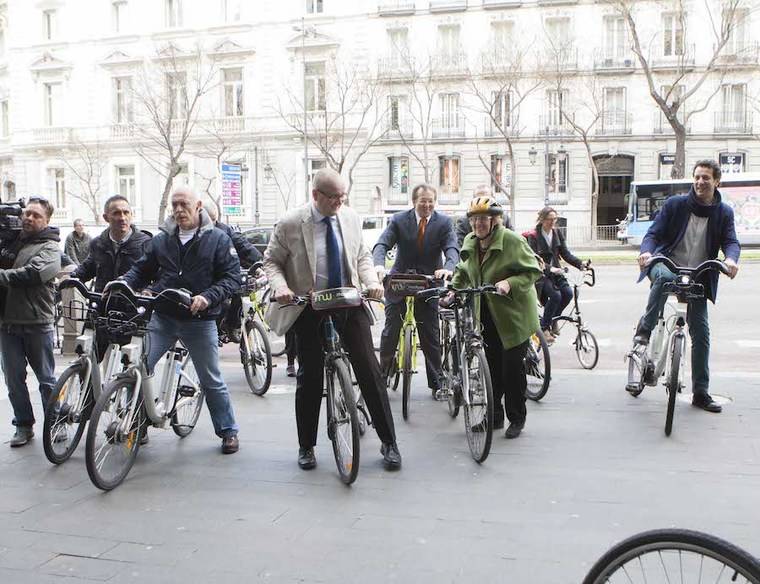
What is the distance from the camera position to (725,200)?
3259 centimetres

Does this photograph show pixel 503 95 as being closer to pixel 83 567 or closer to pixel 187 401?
pixel 187 401

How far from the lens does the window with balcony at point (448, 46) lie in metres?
37.8

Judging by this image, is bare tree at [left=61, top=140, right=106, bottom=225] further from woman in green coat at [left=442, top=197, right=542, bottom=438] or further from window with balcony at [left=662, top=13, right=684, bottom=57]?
woman in green coat at [left=442, top=197, right=542, bottom=438]

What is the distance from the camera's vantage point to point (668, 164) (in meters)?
37.6

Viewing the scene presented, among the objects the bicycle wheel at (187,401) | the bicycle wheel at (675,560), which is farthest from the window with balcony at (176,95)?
the bicycle wheel at (675,560)

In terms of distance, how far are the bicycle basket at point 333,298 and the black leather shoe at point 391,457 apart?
1.00 m

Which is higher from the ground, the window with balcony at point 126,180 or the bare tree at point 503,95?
the bare tree at point 503,95

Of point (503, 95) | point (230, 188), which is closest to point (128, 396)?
point (230, 188)

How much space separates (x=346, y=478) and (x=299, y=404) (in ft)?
2.10

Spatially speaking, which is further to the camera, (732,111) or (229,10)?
(229,10)

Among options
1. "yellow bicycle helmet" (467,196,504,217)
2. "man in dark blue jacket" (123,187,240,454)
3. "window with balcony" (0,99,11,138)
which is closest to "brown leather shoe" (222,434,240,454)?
"man in dark blue jacket" (123,187,240,454)

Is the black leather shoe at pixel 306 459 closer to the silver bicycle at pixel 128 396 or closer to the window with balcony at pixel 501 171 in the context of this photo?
the silver bicycle at pixel 128 396

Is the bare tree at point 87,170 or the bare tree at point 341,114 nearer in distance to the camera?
the bare tree at point 341,114

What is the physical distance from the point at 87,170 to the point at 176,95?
7.21 meters
